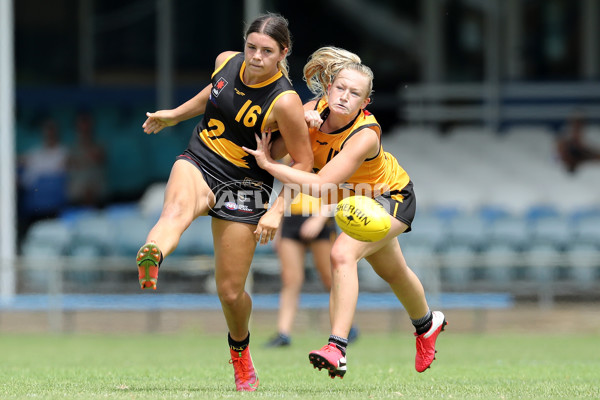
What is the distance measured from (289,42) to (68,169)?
408 inches

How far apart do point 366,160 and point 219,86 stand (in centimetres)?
94

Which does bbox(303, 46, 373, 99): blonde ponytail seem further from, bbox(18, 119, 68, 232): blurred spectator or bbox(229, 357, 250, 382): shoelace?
bbox(18, 119, 68, 232): blurred spectator

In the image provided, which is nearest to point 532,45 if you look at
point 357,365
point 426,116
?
point 426,116

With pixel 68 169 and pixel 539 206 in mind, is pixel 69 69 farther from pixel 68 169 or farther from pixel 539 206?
pixel 539 206

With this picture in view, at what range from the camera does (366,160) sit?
6.28 m

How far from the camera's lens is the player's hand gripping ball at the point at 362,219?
595 cm

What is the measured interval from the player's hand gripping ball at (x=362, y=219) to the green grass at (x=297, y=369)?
875 mm

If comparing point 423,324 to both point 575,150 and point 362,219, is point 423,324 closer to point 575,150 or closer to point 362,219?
A: point 362,219

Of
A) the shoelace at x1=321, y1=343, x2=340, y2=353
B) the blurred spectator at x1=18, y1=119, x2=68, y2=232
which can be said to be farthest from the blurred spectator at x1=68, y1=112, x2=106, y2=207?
the shoelace at x1=321, y1=343, x2=340, y2=353

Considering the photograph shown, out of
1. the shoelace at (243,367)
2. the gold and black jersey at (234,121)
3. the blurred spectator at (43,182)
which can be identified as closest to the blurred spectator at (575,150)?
the blurred spectator at (43,182)

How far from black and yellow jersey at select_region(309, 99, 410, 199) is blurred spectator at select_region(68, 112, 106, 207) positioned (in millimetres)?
10040

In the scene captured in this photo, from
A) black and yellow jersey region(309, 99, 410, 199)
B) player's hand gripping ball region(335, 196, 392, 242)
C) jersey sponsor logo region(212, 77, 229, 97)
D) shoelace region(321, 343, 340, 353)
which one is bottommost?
shoelace region(321, 343, 340, 353)

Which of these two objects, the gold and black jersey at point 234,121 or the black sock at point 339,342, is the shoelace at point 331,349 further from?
the gold and black jersey at point 234,121

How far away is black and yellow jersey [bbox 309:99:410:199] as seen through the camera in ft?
20.2
